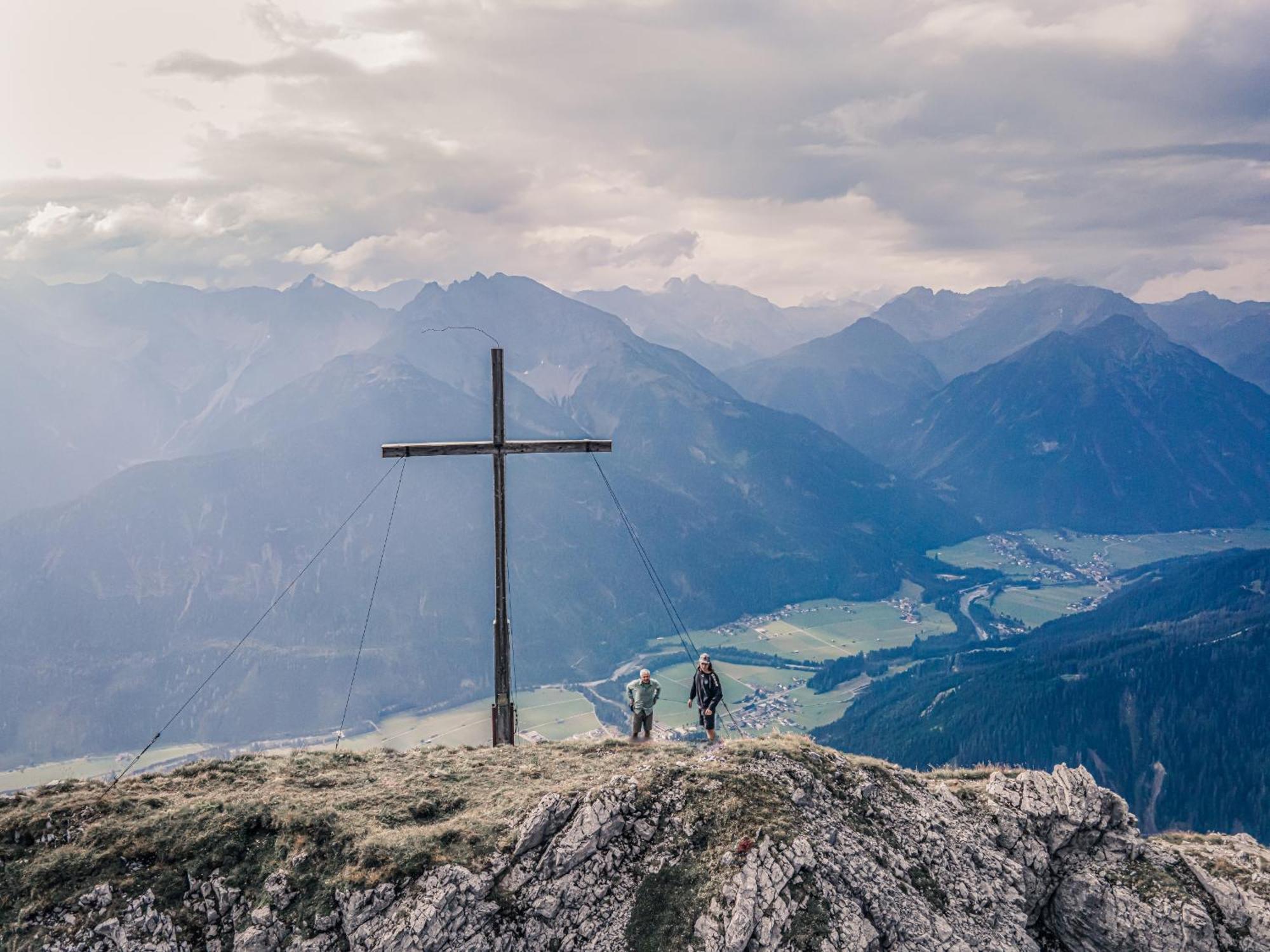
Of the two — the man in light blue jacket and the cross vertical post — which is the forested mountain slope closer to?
the man in light blue jacket

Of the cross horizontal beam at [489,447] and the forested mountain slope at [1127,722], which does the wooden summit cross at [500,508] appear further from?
the forested mountain slope at [1127,722]

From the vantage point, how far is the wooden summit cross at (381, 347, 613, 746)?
23094 millimetres

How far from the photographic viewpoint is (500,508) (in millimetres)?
23359

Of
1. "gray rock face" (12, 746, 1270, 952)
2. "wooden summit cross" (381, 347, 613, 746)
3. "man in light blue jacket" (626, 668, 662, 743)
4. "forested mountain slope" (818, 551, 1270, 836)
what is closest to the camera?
"gray rock face" (12, 746, 1270, 952)

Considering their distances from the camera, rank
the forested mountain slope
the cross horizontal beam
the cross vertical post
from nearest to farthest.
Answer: the cross horizontal beam
the cross vertical post
the forested mountain slope

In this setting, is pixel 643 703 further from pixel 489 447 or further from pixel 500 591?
pixel 489 447

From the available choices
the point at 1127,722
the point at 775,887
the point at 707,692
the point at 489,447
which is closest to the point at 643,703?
the point at 707,692

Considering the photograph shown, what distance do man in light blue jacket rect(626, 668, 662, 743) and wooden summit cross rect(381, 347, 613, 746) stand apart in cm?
384

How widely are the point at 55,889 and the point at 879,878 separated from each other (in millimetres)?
16034

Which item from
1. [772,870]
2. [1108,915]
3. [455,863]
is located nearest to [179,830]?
[455,863]

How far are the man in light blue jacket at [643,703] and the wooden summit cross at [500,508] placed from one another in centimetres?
384

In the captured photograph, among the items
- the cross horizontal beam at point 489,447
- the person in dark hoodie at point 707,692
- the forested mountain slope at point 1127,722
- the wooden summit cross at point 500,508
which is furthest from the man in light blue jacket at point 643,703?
the forested mountain slope at point 1127,722

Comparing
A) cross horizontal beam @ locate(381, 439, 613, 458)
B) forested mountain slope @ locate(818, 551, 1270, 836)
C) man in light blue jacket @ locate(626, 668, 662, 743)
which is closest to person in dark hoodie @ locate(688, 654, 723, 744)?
man in light blue jacket @ locate(626, 668, 662, 743)

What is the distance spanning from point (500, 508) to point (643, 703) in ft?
25.0
